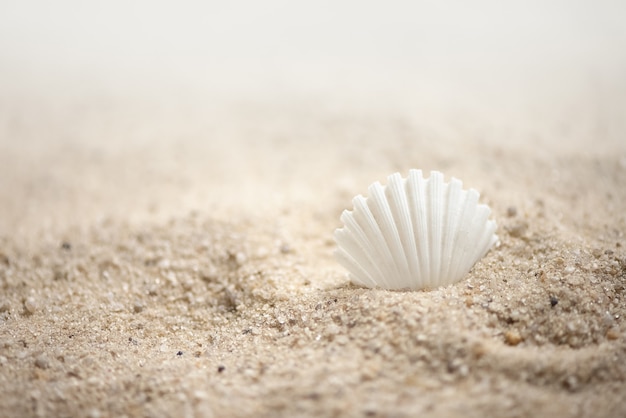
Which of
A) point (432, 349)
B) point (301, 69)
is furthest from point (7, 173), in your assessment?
point (432, 349)

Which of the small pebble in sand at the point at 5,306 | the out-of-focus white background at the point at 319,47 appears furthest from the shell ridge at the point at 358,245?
the out-of-focus white background at the point at 319,47

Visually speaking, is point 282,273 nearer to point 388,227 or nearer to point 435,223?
point 388,227

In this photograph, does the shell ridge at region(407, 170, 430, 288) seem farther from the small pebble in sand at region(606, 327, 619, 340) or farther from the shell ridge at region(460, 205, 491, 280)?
the small pebble in sand at region(606, 327, 619, 340)

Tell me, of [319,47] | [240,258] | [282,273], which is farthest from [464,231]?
[319,47]

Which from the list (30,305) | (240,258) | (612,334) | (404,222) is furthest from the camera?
(240,258)

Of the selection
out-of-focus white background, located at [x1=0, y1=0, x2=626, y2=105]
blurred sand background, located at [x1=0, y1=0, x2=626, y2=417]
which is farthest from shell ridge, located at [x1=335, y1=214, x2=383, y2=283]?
out-of-focus white background, located at [x1=0, y1=0, x2=626, y2=105]

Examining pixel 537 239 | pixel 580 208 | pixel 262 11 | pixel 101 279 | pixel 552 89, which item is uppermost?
pixel 262 11

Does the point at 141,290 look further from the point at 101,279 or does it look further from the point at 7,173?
the point at 7,173
